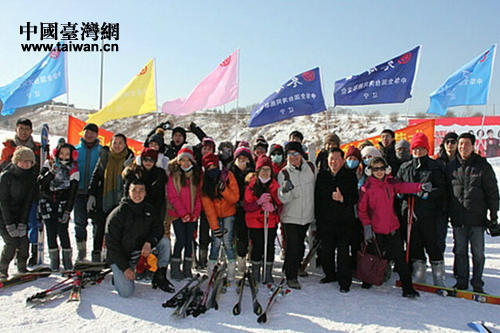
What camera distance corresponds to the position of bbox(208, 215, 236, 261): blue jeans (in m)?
4.85

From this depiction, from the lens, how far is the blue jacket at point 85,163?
17.4 feet

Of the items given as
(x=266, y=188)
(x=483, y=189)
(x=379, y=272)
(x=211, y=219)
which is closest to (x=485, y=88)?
(x=483, y=189)

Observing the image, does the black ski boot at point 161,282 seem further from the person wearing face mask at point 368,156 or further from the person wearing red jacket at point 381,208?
the person wearing face mask at point 368,156

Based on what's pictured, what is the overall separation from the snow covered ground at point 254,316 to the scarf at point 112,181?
3.85 ft

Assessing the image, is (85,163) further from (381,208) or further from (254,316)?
(381,208)

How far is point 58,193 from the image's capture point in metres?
4.93

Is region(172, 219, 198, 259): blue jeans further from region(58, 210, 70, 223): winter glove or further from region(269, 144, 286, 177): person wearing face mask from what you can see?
region(58, 210, 70, 223): winter glove

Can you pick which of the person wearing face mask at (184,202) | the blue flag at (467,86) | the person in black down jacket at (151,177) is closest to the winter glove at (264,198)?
the person wearing face mask at (184,202)

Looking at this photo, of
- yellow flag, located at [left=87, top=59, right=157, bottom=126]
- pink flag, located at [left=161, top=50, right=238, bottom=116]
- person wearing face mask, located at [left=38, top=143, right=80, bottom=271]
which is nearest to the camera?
person wearing face mask, located at [left=38, top=143, right=80, bottom=271]

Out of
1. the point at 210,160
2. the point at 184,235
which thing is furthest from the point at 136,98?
the point at 184,235

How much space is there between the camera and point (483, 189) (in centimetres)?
444

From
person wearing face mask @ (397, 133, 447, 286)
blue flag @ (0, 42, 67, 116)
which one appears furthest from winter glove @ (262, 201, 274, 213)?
blue flag @ (0, 42, 67, 116)

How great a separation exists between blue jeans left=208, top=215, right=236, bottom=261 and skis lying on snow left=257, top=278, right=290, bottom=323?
77cm

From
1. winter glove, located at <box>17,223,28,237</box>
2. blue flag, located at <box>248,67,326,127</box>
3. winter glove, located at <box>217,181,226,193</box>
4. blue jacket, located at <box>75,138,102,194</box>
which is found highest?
blue flag, located at <box>248,67,326,127</box>
